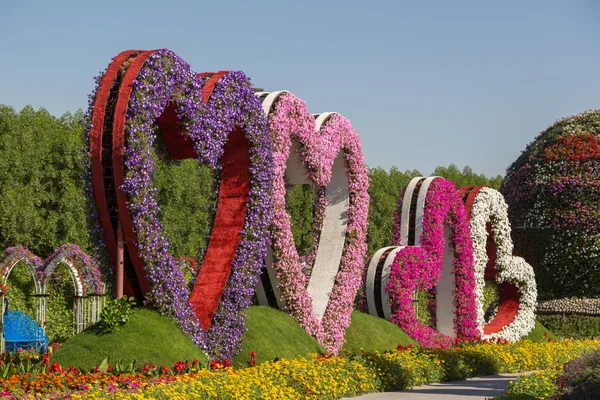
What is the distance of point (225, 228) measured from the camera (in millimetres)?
12227

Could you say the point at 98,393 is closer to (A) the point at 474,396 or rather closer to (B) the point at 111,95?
(B) the point at 111,95

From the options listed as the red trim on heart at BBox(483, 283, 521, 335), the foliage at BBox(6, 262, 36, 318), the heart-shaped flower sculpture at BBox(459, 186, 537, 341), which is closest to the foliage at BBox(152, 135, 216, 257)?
the foliage at BBox(6, 262, 36, 318)

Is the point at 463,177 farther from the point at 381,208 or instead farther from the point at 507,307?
the point at 507,307

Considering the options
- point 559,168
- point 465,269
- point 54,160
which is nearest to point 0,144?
point 54,160

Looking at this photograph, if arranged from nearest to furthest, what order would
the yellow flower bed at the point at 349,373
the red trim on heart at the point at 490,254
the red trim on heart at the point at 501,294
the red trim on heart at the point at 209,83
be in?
the yellow flower bed at the point at 349,373, the red trim on heart at the point at 209,83, the red trim on heart at the point at 501,294, the red trim on heart at the point at 490,254

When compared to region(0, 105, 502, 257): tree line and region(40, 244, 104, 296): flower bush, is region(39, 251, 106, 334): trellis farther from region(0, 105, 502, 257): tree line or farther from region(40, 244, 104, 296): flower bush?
region(0, 105, 502, 257): tree line

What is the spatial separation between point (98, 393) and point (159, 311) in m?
2.69

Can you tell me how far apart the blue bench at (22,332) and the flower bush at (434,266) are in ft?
26.4

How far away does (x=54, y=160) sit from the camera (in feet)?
84.7

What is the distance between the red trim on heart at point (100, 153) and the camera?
9.98m

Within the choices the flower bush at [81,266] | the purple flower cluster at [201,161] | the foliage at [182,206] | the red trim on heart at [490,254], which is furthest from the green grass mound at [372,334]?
the foliage at [182,206]

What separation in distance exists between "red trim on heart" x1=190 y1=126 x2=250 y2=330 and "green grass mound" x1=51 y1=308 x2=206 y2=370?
1093 millimetres

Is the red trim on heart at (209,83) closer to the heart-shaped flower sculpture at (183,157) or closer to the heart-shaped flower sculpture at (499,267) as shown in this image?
the heart-shaped flower sculpture at (183,157)

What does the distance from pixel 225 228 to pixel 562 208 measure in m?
13.9
